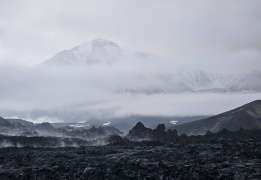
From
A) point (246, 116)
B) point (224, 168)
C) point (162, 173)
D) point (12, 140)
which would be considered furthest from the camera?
point (246, 116)

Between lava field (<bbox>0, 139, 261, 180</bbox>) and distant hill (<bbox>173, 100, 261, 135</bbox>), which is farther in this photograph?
distant hill (<bbox>173, 100, 261, 135</bbox>)

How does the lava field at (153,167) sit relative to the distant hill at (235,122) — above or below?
below

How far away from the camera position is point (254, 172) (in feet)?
71.3

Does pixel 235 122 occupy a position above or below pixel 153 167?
above

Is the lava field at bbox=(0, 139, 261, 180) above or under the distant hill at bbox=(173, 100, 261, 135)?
under

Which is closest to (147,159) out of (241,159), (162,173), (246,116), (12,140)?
(162,173)

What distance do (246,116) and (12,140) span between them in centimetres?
8429

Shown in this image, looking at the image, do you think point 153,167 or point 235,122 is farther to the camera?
point 235,122

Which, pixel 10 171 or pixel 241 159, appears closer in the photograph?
pixel 241 159

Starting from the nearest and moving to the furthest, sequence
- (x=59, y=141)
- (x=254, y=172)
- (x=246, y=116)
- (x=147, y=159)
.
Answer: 1. (x=254, y=172)
2. (x=147, y=159)
3. (x=59, y=141)
4. (x=246, y=116)

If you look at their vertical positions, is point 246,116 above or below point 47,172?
above

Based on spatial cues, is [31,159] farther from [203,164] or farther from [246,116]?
[246,116]

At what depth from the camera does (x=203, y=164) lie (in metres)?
27.5

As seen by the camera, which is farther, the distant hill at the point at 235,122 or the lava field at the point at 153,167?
the distant hill at the point at 235,122
